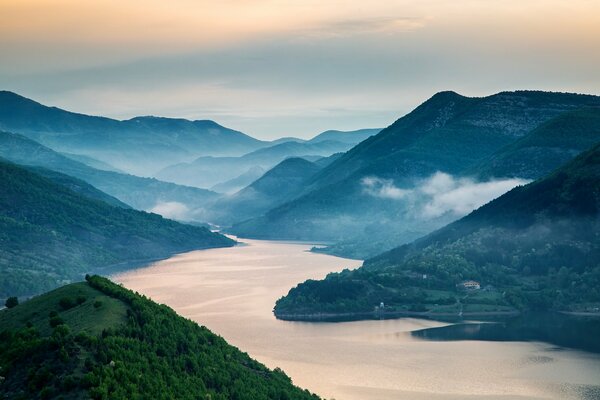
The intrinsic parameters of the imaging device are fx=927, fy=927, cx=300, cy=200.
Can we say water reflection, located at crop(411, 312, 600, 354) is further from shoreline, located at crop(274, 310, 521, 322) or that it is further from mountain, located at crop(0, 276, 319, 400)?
mountain, located at crop(0, 276, 319, 400)

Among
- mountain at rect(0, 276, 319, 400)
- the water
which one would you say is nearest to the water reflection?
the water

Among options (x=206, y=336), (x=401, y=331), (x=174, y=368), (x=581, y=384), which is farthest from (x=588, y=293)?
(x=174, y=368)

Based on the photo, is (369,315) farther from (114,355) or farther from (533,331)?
(114,355)

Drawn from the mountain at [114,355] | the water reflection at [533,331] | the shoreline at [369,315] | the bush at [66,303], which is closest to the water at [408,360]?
the water reflection at [533,331]

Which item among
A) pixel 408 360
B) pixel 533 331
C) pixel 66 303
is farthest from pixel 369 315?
pixel 66 303

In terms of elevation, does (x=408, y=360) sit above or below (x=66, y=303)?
below

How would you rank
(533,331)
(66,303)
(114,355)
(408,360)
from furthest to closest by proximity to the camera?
(533,331) → (408,360) → (66,303) → (114,355)
